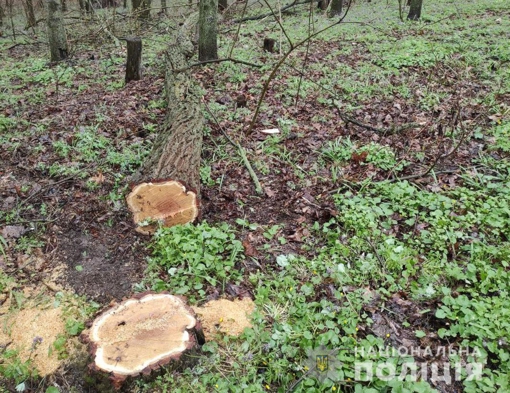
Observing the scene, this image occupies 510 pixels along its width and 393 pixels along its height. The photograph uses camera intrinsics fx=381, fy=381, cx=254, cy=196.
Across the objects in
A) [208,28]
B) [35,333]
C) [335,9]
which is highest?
[335,9]

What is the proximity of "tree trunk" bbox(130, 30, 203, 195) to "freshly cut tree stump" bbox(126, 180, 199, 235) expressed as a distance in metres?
0.15

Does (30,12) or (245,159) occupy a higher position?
(30,12)

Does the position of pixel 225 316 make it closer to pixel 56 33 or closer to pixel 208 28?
pixel 208 28

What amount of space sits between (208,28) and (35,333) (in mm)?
6466

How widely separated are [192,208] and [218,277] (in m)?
0.84

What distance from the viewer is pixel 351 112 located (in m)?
5.96

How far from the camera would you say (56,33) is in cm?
827

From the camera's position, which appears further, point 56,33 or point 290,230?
point 56,33

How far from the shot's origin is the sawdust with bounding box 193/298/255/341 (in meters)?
2.89

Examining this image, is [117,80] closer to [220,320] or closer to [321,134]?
[321,134]

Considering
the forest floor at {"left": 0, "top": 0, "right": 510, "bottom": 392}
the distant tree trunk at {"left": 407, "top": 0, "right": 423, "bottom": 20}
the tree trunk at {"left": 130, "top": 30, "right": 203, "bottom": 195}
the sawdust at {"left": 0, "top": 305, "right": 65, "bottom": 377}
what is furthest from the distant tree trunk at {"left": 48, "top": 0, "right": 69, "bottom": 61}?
the distant tree trunk at {"left": 407, "top": 0, "right": 423, "bottom": 20}

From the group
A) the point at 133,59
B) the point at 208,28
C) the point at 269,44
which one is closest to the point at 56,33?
the point at 133,59

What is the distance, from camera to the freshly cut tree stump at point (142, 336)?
8.11 ft

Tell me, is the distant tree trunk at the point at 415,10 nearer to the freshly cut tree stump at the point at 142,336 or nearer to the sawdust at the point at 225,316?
the sawdust at the point at 225,316
